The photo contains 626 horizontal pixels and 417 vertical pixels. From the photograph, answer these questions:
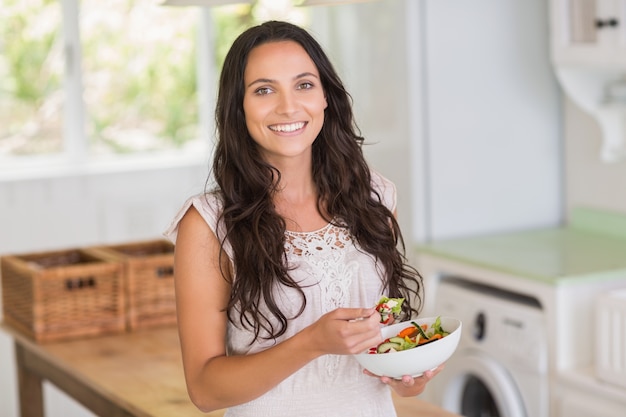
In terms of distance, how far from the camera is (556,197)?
399 centimetres

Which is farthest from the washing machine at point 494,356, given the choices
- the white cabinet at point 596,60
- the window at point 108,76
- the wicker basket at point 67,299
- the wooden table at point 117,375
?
the window at point 108,76

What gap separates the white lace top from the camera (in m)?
1.89

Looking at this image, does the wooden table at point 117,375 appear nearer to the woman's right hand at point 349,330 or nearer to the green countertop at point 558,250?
the woman's right hand at point 349,330

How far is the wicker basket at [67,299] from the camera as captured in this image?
2895 mm

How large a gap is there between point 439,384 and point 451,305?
0.29 metres

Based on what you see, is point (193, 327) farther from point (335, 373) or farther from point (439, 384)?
point (439, 384)

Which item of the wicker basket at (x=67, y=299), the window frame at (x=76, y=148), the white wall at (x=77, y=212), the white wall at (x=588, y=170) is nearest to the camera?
the wicker basket at (x=67, y=299)

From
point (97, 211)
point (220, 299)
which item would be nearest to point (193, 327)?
point (220, 299)

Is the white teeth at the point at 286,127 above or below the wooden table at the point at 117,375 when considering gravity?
above

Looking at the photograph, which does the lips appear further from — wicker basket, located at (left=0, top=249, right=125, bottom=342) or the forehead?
wicker basket, located at (left=0, top=249, right=125, bottom=342)

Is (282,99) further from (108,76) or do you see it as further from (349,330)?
(108,76)

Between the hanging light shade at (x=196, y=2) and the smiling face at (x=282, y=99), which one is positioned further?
the hanging light shade at (x=196, y=2)

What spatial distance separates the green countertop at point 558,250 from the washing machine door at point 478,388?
12.5 inches

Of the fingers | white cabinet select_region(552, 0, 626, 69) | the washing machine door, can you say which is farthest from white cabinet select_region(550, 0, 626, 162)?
the fingers
